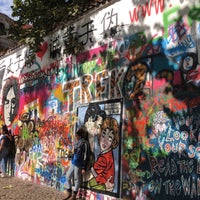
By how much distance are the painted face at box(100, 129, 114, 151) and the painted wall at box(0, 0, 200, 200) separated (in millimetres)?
20

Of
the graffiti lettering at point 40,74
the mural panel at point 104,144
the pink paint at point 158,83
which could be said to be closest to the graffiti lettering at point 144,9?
the pink paint at point 158,83

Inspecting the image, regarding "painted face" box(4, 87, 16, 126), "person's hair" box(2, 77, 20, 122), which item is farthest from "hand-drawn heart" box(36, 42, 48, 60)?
"painted face" box(4, 87, 16, 126)

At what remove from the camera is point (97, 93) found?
781 cm

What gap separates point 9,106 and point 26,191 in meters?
4.26

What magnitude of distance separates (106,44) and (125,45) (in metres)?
0.69

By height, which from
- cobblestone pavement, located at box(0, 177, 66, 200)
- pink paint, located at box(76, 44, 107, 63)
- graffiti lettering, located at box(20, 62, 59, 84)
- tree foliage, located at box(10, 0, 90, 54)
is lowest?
cobblestone pavement, located at box(0, 177, 66, 200)

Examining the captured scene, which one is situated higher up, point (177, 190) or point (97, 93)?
point (97, 93)

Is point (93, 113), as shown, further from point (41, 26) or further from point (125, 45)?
point (41, 26)

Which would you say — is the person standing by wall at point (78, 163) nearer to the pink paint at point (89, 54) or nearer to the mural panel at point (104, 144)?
the mural panel at point (104, 144)

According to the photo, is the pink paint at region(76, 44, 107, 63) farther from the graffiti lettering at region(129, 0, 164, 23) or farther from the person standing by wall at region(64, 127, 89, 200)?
the person standing by wall at region(64, 127, 89, 200)

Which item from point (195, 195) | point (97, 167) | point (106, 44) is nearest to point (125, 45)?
point (106, 44)

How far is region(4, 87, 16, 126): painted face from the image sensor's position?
12.0 metres

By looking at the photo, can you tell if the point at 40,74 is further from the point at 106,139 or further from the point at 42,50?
the point at 106,139

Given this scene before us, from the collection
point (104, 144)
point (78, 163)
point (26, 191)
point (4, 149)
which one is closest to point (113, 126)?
point (104, 144)
